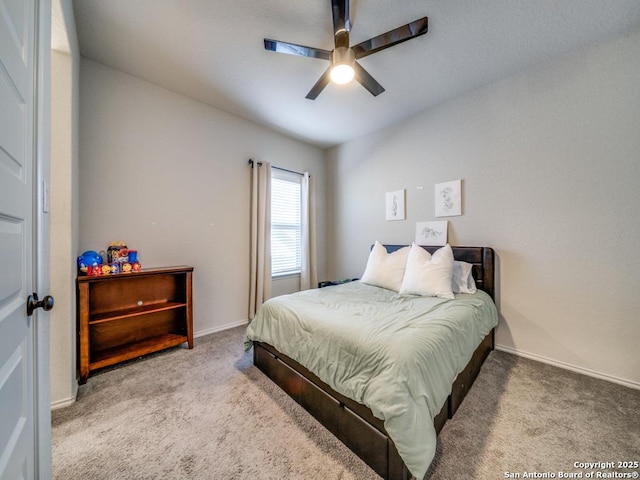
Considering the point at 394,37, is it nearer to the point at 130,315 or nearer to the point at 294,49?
the point at 294,49

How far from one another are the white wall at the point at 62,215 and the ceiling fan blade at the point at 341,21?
1.77 meters

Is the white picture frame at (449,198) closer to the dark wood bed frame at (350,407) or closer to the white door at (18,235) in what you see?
the dark wood bed frame at (350,407)

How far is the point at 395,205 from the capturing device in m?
3.36

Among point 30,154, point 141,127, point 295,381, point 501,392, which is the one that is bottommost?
point 501,392

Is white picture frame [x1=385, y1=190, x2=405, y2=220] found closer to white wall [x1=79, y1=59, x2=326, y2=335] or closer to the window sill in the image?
the window sill

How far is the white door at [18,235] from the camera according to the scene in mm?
660

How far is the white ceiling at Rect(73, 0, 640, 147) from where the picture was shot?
1.75 meters

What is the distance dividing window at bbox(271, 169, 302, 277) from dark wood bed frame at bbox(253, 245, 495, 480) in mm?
1726

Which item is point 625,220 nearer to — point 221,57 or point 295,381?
point 295,381

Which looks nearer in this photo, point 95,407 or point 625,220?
point 95,407

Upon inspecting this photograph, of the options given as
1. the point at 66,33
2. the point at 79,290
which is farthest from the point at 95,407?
the point at 66,33

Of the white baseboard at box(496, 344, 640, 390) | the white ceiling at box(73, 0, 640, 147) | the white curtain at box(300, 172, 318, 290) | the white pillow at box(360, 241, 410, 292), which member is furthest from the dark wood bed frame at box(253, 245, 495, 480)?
the white ceiling at box(73, 0, 640, 147)

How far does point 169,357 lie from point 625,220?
13.4 ft

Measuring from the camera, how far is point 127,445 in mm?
1403
